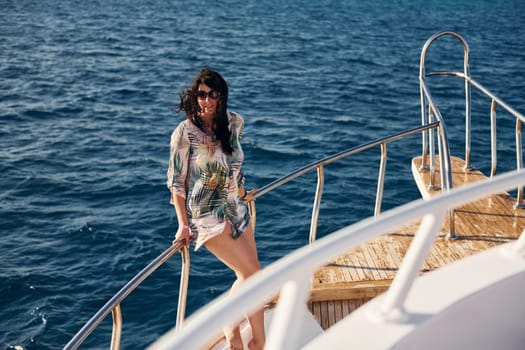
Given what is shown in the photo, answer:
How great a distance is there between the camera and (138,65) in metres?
25.0

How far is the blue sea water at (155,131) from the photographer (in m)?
10.2

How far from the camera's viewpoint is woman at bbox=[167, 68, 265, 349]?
3.44 meters

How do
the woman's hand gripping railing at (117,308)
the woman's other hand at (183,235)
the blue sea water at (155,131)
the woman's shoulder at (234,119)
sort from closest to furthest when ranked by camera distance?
1. the woman's hand gripping railing at (117,308)
2. the woman's other hand at (183,235)
3. the woman's shoulder at (234,119)
4. the blue sea water at (155,131)

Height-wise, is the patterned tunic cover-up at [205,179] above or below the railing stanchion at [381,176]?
above

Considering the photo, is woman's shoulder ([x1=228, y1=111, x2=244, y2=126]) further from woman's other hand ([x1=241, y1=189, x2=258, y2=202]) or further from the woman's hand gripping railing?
the woman's hand gripping railing

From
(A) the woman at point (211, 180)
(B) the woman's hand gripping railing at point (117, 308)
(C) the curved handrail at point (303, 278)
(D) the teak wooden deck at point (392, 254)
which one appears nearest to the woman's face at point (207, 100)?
(A) the woman at point (211, 180)

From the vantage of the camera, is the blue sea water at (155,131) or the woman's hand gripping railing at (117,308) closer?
the woman's hand gripping railing at (117,308)

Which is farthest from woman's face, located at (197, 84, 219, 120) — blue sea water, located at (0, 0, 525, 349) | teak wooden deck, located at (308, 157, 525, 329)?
blue sea water, located at (0, 0, 525, 349)

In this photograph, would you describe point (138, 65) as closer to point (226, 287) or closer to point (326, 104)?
point (326, 104)

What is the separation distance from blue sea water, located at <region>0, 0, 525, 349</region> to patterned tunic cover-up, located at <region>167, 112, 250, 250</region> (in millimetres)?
5607

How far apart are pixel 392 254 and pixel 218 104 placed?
7.08ft

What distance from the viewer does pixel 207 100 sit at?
135 inches

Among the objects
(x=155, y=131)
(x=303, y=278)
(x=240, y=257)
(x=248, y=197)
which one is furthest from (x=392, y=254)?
A: (x=155, y=131)

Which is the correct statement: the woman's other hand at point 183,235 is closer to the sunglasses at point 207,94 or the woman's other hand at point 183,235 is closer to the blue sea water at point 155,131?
the sunglasses at point 207,94
